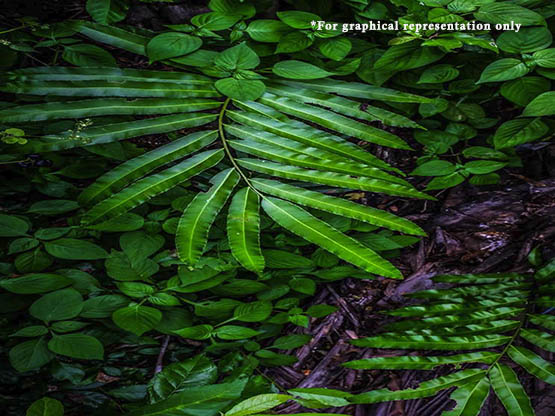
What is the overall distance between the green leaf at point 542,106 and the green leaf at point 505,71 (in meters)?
0.12

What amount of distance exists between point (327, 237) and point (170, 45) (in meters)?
1.04

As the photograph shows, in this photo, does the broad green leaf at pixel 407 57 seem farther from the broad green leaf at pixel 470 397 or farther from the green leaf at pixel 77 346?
the green leaf at pixel 77 346

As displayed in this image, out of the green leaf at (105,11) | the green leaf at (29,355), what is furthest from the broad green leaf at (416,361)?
the green leaf at (105,11)

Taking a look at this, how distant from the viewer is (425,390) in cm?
113

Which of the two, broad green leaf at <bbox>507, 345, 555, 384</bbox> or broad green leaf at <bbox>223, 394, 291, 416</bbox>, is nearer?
broad green leaf at <bbox>223, 394, 291, 416</bbox>

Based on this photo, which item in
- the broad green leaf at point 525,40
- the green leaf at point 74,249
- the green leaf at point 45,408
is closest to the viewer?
the green leaf at point 45,408

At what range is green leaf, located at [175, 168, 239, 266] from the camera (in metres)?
1.12

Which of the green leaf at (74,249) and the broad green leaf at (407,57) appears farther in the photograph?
A: the broad green leaf at (407,57)

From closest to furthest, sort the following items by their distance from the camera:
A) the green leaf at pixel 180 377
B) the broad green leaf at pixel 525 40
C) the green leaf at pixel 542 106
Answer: the green leaf at pixel 180 377 < the green leaf at pixel 542 106 < the broad green leaf at pixel 525 40

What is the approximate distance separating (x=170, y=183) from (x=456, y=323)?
1026 mm

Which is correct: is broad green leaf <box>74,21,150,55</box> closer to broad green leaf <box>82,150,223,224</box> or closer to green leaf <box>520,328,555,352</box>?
broad green leaf <box>82,150,223,224</box>

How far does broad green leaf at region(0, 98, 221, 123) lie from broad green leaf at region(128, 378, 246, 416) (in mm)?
996

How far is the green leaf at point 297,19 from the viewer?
5.36 ft

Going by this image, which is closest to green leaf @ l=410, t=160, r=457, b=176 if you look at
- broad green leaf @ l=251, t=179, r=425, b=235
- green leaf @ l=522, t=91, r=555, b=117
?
green leaf @ l=522, t=91, r=555, b=117
